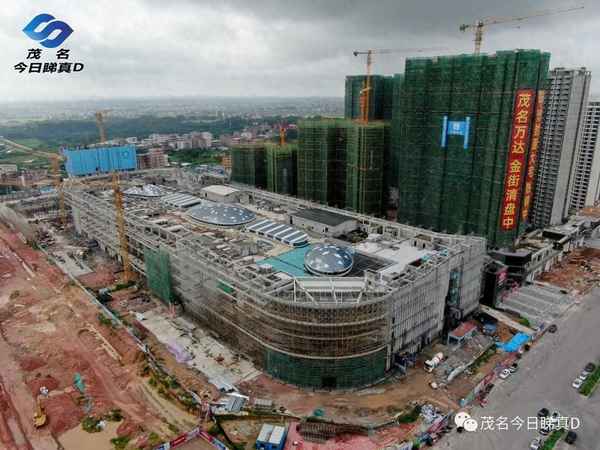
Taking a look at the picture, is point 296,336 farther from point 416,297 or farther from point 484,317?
point 484,317

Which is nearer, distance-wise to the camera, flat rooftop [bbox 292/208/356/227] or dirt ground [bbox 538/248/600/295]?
flat rooftop [bbox 292/208/356/227]

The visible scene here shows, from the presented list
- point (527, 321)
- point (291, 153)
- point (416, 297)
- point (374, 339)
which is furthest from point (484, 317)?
point (291, 153)

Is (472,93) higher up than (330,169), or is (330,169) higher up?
(472,93)

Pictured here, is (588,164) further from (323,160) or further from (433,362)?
(433,362)

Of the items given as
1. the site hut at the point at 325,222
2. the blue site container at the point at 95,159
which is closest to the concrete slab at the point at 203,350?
the site hut at the point at 325,222

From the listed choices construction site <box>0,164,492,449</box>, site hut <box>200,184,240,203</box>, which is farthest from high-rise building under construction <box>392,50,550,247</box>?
site hut <box>200,184,240,203</box>

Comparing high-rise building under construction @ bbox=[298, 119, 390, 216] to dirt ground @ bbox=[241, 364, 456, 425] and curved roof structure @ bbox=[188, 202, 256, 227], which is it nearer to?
curved roof structure @ bbox=[188, 202, 256, 227]
